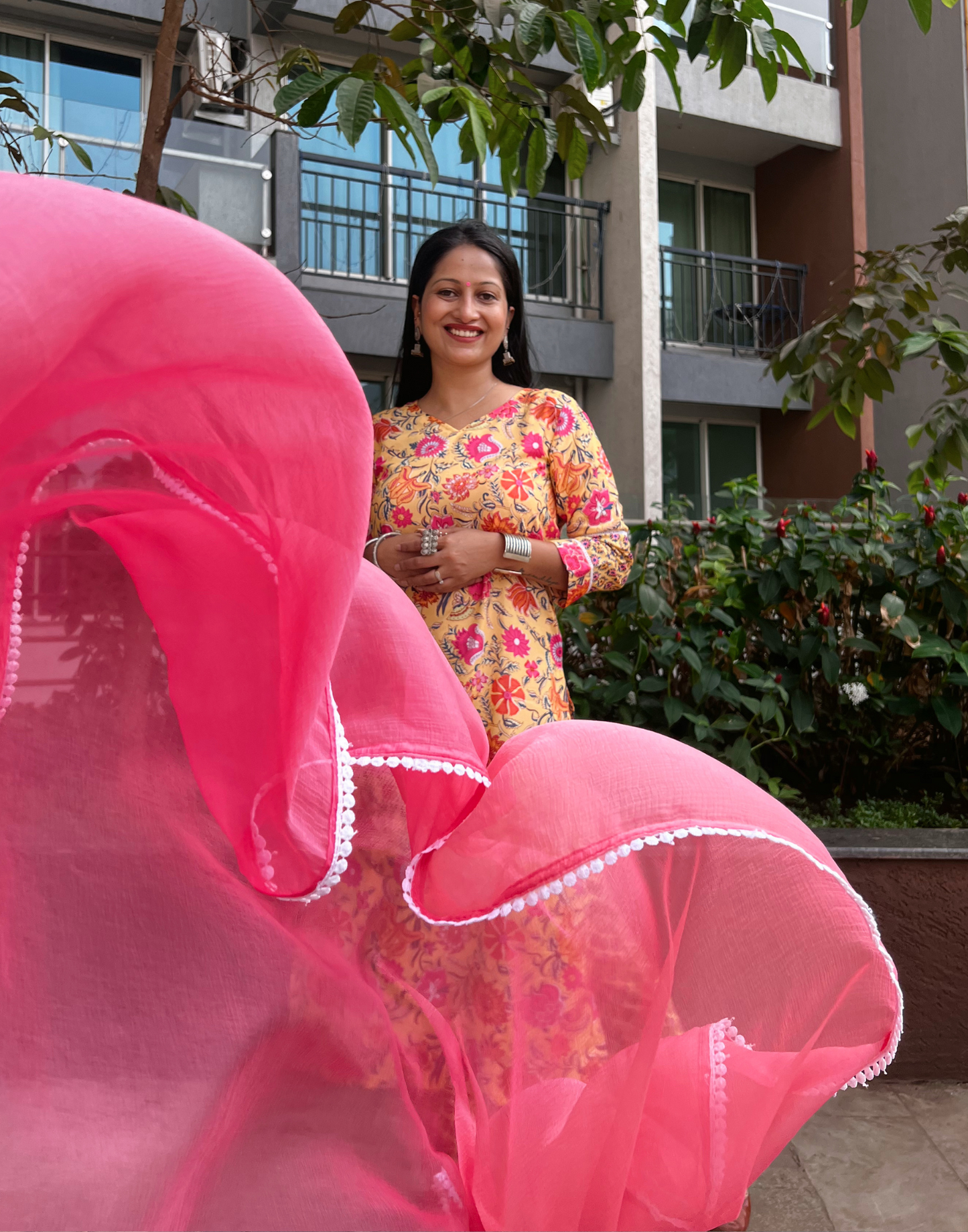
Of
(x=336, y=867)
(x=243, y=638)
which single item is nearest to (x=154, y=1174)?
(x=336, y=867)

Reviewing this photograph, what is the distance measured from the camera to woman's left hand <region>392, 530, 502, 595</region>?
1.68 metres

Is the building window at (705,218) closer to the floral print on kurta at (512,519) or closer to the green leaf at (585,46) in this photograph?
the green leaf at (585,46)

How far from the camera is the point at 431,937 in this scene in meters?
1.15

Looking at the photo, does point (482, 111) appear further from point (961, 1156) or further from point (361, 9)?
point (961, 1156)

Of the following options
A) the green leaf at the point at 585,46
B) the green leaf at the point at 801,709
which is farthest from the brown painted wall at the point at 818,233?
the green leaf at the point at 585,46

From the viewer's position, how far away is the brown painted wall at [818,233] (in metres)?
11.2

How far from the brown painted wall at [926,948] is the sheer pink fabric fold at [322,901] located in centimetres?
148

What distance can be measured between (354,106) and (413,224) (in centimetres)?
857

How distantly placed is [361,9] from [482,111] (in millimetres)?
493

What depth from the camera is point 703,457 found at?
1166 centimetres

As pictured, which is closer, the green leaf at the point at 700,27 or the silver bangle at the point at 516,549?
the silver bangle at the point at 516,549

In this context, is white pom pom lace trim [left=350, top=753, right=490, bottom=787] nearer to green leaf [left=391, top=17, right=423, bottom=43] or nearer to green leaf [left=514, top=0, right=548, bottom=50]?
green leaf [left=514, top=0, right=548, bottom=50]

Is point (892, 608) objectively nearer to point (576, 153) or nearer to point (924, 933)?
point (924, 933)

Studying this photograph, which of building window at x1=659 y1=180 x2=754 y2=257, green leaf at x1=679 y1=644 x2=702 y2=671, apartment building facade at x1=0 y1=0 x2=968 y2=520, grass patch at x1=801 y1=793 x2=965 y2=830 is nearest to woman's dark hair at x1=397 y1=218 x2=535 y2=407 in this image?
green leaf at x1=679 y1=644 x2=702 y2=671
